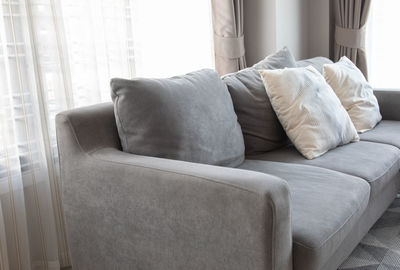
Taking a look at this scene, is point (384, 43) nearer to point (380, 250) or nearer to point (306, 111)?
point (306, 111)

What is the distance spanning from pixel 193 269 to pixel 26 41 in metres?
1.18

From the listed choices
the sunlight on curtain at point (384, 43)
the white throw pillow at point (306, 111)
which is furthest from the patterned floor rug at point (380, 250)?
the sunlight on curtain at point (384, 43)

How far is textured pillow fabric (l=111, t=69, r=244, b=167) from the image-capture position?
1681 millimetres

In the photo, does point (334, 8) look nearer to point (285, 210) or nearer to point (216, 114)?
point (216, 114)

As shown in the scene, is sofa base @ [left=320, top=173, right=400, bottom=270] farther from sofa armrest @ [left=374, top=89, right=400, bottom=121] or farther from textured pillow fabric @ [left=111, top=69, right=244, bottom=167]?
sofa armrest @ [left=374, top=89, right=400, bottom=121]

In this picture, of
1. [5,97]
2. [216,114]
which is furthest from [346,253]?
[5,97]

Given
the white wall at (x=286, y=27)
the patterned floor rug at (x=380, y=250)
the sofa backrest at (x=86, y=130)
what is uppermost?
the white wall at (x=286, y=27)

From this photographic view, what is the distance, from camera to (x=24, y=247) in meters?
1.94

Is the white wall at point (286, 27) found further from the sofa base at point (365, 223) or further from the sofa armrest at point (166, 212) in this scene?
the sofa armrest at point (166, 212)

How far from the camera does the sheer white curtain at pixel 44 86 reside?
1857 mm

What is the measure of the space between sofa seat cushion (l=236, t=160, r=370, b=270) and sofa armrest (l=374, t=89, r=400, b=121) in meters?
1.20

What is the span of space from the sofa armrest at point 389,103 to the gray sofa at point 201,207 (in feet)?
3.07

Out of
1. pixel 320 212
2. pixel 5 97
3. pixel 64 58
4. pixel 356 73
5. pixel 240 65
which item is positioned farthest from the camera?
pixel 240 65

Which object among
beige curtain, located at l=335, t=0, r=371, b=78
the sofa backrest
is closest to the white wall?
beige curtain, located at l=335, t=0, r=371, b=78
